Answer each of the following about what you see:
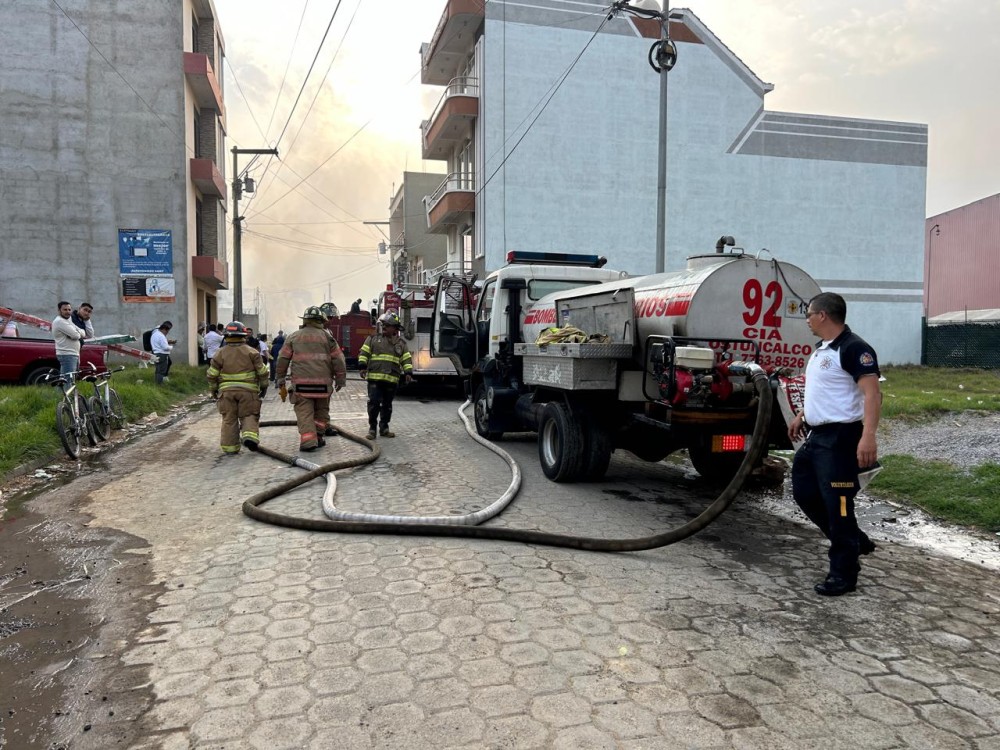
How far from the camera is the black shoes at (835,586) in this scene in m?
3.84

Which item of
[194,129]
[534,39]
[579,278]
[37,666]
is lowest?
[37,666]

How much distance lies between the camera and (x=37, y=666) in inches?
120

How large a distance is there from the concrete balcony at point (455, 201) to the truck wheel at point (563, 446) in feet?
60.6

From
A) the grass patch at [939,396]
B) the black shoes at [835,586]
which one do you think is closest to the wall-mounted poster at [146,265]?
the grass patch at [939,396]

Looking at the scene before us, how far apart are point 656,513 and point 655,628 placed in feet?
7.93

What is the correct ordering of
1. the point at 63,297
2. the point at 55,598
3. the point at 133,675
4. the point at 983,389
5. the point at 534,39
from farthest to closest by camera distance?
1. the point at 534,39
2. the point at 63,297
3. the point at 983,389
4. the point at 55,598
5. the point at 133,675

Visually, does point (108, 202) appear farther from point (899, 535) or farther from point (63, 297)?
point (899, 535)

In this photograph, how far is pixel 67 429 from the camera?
7816 millimetres

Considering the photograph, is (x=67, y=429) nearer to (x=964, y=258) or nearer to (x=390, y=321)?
(x=390, y=321)

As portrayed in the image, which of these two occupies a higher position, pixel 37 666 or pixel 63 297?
pixel 63 297

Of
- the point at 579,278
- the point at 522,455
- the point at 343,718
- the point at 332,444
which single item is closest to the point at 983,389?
the point at 579,278

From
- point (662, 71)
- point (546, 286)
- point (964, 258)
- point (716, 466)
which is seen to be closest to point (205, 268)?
point (662, 71)

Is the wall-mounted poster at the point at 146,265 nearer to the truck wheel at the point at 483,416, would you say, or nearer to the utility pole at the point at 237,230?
the utility pole at the point at 237,230

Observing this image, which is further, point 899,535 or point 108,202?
point 108,202
